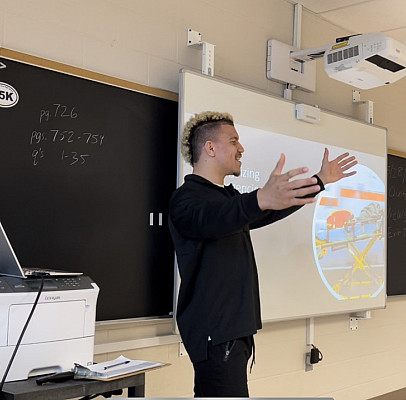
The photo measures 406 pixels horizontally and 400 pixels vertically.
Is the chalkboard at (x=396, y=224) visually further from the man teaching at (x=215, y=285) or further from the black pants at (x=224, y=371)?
the black pants at (x=224, y=371)

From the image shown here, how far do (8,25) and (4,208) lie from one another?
2.36 ft

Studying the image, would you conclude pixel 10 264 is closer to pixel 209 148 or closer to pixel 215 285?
pixel 215 285

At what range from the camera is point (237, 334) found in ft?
7.23

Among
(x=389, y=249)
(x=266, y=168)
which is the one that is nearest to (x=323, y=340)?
(x=389, y=249)

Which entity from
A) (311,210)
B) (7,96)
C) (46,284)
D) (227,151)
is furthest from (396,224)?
(46,284)

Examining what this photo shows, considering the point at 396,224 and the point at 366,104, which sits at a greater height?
the point at 366,104

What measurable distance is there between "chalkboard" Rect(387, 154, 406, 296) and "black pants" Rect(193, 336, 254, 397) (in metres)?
2.66

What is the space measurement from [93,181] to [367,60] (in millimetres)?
1565

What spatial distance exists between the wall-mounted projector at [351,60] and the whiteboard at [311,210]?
0.26 m

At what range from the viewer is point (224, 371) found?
2.19m

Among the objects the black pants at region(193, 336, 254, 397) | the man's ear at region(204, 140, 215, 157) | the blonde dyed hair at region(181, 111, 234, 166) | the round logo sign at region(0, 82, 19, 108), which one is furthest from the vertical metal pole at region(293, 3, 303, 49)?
the black pants at region(193, 336, 254, 397)

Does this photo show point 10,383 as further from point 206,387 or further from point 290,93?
point 290,93

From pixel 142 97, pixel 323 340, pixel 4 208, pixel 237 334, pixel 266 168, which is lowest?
pixel 323 340

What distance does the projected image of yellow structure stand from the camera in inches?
153
